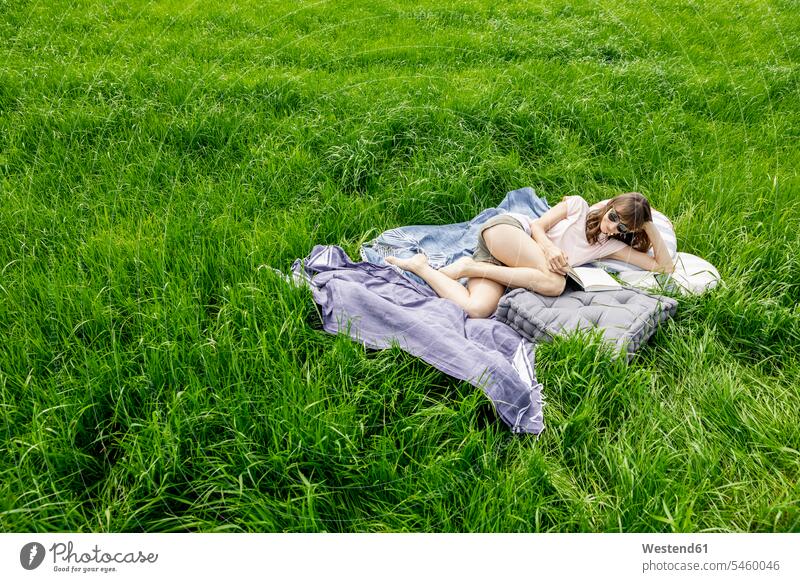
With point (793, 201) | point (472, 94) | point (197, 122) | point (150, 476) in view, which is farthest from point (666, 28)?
point (150, 476)

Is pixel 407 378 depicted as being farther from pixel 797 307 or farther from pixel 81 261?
pixel 797 307

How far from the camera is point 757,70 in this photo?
5945mm

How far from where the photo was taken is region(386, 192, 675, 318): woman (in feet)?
10.6

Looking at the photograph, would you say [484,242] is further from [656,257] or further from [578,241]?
[656,257]

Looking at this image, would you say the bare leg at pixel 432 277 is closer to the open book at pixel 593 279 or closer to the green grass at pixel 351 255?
the green grass at pixel 351 255

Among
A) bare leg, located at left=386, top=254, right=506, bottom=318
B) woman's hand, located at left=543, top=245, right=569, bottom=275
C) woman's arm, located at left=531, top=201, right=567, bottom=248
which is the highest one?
woman's arm, located at left=531, top=201, right=567, bottom=248

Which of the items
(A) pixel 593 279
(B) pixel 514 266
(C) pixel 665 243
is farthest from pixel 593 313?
(C) pixel 665 243

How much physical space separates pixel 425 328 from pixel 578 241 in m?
1.59

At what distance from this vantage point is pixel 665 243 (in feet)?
11.6

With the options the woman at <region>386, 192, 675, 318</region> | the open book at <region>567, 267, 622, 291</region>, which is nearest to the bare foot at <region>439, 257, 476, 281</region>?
the woman at <region>386, 192, 675, 318</region>

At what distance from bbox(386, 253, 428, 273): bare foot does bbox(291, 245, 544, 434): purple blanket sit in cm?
8

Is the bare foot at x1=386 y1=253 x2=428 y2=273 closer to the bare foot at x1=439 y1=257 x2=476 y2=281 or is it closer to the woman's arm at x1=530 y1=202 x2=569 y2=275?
the bare foot at x1=439 y1=257 x2=476 y2=281

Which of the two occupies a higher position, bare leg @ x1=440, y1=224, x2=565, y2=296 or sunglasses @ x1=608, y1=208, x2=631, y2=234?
sunglasses @ x1=608, y1=208, x2=631, y2=234
